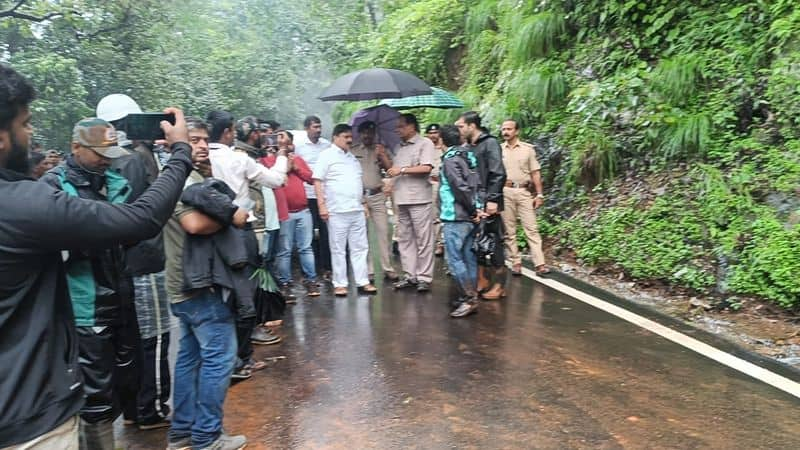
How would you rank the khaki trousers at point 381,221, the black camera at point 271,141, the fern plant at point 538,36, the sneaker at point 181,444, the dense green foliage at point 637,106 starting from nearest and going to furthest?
the sneaker at point 181,444 < the dense green foliage at point 637,106 < the black camera at point 271,141 < the khaki trousers at point 381,221 < the fern plant at point 538,36

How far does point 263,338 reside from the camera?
17.4ft

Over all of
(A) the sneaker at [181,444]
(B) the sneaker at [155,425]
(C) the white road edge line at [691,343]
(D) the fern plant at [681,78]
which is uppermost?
(D) the fern plant at [681,78]

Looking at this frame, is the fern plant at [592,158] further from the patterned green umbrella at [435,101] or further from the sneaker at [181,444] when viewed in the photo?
the sneaker at [181,444]

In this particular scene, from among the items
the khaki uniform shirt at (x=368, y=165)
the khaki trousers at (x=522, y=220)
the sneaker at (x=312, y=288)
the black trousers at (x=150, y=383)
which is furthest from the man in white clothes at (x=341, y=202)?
the black trousers at (x=150, y=383)

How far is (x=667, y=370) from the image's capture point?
4.40m

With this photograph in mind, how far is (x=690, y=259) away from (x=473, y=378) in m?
3.28

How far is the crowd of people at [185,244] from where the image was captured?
1800 mm

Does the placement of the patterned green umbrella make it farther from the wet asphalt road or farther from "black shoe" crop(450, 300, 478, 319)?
the wet asphalt road

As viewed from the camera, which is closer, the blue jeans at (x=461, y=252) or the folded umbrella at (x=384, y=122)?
the blue jeans at (x=461, y=252)

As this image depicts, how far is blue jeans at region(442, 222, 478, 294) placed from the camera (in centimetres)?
602

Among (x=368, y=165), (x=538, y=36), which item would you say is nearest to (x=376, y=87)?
(x=368, y=165)

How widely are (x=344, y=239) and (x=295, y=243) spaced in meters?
0.74

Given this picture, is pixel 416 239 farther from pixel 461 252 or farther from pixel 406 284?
pixel 461 252

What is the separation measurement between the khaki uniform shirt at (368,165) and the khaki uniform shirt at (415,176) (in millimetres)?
479
